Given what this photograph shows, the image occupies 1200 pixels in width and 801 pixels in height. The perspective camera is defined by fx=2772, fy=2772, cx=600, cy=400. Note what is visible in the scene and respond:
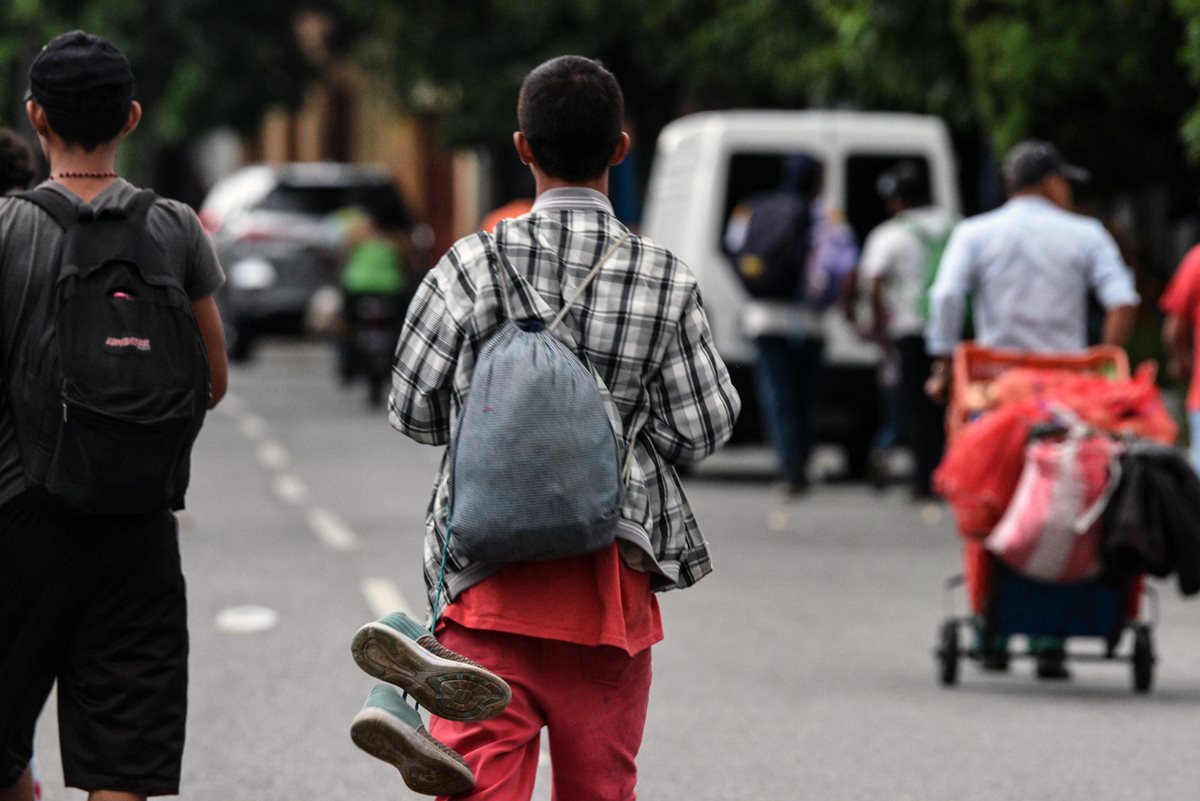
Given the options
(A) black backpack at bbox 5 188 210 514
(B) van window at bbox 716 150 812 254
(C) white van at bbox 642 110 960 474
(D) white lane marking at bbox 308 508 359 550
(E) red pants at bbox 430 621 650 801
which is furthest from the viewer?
(B) van window at bbox 716 150 812 254

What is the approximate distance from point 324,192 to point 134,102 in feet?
88.6

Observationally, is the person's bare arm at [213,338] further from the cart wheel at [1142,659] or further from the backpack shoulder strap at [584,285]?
the cart wheel at [1142,659]

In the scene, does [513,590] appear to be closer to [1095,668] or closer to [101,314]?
[101,314]

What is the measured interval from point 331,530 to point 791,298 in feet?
10.8

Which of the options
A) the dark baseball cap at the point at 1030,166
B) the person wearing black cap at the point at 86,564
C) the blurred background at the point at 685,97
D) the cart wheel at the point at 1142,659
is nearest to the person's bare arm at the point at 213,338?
the person wearing black cap at the point at 86,564

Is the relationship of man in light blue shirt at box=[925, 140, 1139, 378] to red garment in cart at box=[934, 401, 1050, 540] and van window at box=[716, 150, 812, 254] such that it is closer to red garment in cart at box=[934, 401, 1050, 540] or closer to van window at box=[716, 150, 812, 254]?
red garment in cart at box=[934, 401, 1050, 540]

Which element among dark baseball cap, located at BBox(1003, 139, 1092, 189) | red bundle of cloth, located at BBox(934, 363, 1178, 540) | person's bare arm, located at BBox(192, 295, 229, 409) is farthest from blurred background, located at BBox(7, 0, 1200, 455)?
person's bare arm, located at BBox(192, 295, 229, 409)

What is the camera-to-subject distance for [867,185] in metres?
17.6

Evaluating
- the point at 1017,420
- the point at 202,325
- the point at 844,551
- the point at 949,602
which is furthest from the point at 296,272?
the point at 202,325

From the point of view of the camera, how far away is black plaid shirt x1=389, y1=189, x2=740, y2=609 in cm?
458

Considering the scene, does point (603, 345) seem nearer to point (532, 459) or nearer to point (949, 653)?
point (532, 459)

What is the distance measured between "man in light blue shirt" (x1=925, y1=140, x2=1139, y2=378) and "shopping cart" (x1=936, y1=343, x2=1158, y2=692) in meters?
0.33

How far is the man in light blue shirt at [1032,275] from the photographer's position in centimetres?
942

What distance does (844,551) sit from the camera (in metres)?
13.6
